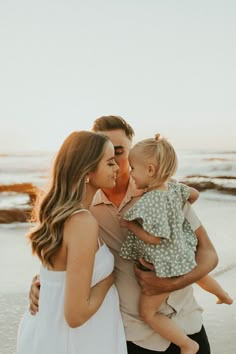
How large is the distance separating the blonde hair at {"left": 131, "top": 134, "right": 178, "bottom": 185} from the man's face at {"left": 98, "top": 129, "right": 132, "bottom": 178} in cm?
12

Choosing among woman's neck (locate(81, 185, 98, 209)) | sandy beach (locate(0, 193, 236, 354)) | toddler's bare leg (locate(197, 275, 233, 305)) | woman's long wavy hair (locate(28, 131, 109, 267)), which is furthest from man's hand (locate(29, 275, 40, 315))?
sandy beach (locate(0, 193, 236, 354))

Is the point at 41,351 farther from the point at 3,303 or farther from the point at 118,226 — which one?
the point at 3,303

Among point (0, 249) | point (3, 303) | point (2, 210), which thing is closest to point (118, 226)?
point (3, 303)

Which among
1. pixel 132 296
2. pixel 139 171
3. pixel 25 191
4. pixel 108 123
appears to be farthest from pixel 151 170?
pixel 25 191

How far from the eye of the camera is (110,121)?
2.52 metres

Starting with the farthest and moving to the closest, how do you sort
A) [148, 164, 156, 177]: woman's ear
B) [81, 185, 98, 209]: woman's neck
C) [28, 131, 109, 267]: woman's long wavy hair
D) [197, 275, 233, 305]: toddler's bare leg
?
[197, 275, 233, 305]: toddler's bare leg, [148, 164, 156, 177]: woman's ear, [81, 185, 98, 209]: woman's neck, [28, 131, 109, 267]: woman's long wavy hair

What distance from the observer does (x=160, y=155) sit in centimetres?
244

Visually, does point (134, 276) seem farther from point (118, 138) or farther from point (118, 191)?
point (118, 138)

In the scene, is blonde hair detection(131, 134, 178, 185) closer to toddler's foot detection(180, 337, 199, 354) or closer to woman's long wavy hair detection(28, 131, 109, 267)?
woman's long wavy hair detection(28, 131, 109, 267)

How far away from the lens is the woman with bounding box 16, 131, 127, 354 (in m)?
1.99

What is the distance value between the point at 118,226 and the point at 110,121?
1.71 ft

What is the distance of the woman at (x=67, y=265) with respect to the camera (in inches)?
78.4

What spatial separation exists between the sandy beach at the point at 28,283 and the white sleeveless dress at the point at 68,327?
195 centimetres

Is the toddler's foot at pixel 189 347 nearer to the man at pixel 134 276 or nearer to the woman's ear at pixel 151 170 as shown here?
the man at pixel 134 276
